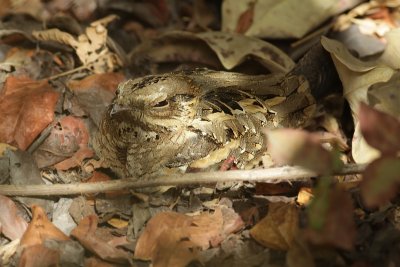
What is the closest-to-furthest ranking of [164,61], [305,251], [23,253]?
[305,251]
[23,253]
[164,61]

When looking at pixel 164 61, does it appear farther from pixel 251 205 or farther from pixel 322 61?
pixel 251 205

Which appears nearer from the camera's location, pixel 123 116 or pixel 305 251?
pixel 305 251

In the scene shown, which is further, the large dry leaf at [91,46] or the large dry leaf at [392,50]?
the large dry leaf at [91,46]

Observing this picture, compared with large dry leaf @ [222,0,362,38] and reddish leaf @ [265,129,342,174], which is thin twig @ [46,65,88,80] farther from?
reddish leaf @ [265,129,342,174]

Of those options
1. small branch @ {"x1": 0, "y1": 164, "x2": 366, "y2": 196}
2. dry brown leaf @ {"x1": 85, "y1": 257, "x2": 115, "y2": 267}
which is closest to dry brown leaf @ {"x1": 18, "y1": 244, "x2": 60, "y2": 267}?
dry brown leaf @ {"x1": 85, "y1": 257, "x2": 115, "y2": 267}

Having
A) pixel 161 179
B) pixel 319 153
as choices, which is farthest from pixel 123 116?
pixel 319 153

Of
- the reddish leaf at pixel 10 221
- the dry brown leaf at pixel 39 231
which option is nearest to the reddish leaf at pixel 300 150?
the dry brown leaf at pixel 39 231

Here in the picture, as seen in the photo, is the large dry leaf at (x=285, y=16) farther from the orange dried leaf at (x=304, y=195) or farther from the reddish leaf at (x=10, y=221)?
the reddish leaf at (x=10, y=221)
